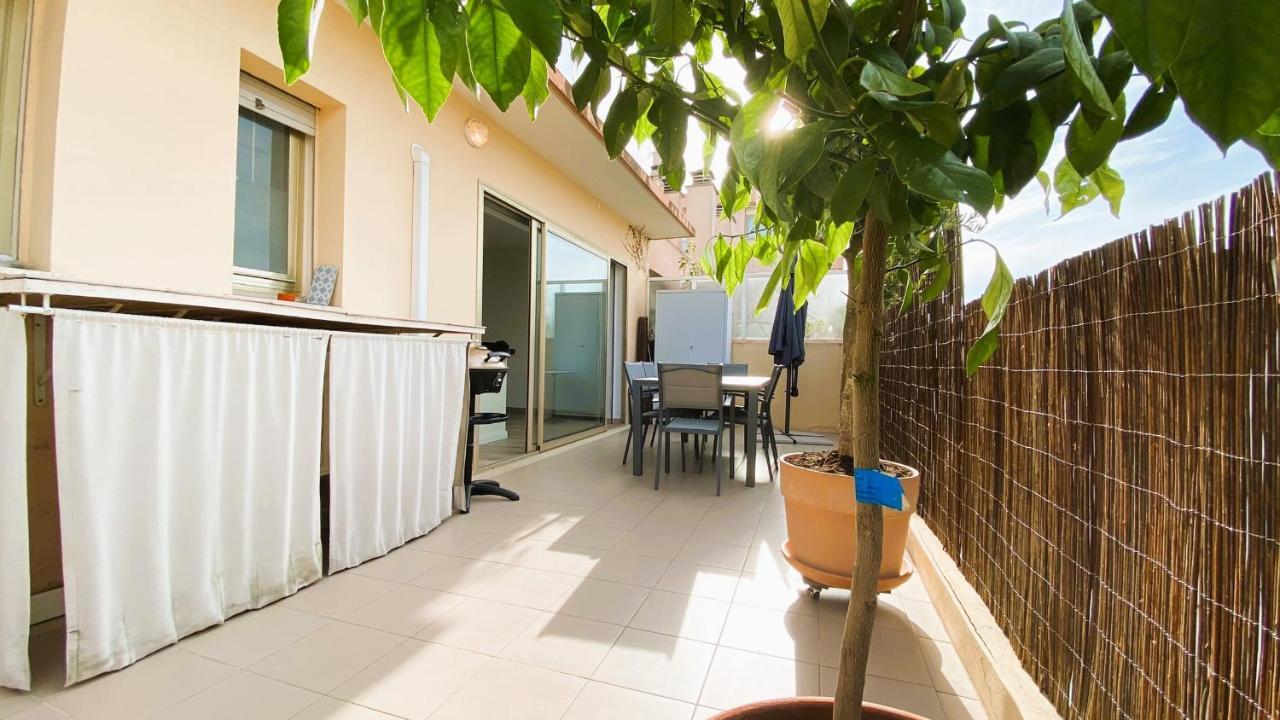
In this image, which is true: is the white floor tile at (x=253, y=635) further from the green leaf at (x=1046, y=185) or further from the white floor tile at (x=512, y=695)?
the green leaf at (x=1046, y=185)

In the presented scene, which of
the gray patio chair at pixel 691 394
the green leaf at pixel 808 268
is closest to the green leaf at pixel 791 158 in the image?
the green leaf at pixel 808 268

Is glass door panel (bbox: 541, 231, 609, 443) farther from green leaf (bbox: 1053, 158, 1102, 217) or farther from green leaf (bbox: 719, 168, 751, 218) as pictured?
green leaf (bbox: 1053, 158, 1102, 217)

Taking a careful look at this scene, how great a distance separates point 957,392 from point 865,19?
5.82ft

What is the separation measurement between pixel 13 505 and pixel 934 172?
84.2 inches

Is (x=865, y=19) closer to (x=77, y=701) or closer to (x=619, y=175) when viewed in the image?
(x=77, y=701)

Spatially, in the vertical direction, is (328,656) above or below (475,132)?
below

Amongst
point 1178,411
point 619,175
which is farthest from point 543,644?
point 619,175

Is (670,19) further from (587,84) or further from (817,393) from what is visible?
(817,393)

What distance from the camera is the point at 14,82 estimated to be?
5.74 ft

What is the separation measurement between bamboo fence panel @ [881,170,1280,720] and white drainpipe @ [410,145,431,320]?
10.0 ft

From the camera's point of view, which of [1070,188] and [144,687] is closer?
[1070,188]

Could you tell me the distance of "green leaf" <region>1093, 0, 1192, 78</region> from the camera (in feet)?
0.66

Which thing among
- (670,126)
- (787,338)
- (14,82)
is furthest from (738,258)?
(787,338)

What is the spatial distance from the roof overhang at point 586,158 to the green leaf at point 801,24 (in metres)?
2.47
